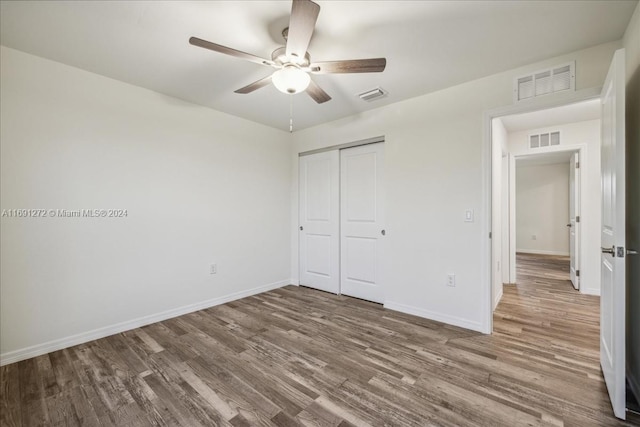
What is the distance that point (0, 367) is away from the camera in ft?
6.82

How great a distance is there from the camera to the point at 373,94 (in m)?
2.94

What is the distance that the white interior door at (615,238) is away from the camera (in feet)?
5.02

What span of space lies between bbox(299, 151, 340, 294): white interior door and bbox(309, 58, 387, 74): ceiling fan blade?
2016 millimetres

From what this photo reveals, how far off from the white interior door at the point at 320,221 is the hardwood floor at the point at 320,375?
106 cm

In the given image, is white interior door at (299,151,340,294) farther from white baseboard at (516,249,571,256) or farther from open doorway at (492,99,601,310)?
white baseboard at (516,249,571,256)

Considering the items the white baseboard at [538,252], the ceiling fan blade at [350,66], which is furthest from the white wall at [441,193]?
the white baseboard at [538,252]

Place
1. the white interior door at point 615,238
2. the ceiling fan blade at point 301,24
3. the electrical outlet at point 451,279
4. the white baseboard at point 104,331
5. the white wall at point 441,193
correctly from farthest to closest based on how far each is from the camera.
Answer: the electrical outlet at point 451,279 < the white wall at point 441,193 < the white baseboard at point 104,331 < the white interior door at point 615,238 < the ceiling fan blade at point 301,24

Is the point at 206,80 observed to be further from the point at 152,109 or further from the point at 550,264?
the point at 550,264

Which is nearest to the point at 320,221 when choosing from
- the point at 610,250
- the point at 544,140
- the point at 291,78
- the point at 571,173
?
the point at 291,78

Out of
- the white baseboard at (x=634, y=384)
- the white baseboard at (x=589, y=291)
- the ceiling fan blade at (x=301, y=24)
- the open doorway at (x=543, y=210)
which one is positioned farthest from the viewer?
the open doorway at (x=543, y=210)

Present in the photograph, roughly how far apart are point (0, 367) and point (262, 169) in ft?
10.1

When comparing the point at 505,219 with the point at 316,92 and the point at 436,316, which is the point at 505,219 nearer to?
the point at 436,316

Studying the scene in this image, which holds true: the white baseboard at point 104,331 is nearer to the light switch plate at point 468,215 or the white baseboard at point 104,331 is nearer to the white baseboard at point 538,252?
the light switch plate at point 468,215

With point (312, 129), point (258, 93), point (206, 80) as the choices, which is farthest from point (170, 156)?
point (312, 129)
